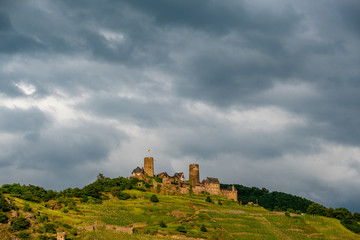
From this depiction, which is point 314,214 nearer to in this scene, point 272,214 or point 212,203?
point 272,214

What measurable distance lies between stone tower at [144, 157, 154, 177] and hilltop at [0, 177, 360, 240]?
13.7 metres

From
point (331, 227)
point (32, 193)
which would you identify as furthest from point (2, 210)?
point (331, 227)

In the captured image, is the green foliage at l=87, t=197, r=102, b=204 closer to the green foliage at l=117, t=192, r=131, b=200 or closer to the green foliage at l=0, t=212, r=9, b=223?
the green foliage at l=117, t=192, r=131, b=200

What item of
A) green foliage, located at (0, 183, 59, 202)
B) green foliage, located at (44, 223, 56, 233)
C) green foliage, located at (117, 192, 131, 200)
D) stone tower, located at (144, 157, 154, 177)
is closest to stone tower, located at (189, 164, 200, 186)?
stone tower, located at (144, 157, 154, 177)

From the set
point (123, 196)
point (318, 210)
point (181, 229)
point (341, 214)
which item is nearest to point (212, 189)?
point (318, 210)

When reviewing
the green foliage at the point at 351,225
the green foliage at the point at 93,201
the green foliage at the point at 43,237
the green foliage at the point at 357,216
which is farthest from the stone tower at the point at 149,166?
the green foliage at the point at 357,216

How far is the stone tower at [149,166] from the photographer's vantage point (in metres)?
154

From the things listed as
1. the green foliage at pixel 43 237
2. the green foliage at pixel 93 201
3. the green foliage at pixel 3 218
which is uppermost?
the green foliage at pixel 93 201

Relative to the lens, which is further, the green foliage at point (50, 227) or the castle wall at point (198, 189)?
the castle wall at point (198, 189)

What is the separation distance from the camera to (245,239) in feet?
334

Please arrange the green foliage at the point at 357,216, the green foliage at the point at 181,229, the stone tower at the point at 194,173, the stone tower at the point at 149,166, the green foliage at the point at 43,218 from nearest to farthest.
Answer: the green foliage at the point at 43,218
the green foliage at the point at 181,229
the green foliage at the point at 357,216
the stone tower at the point at 149,166
the stone tower at the point at 194,173

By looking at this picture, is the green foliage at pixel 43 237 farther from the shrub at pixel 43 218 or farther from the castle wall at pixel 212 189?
the castle wall at pixel 212 189

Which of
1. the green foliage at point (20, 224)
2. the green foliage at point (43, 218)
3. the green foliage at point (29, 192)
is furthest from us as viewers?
the green foliage at point (29, 192)

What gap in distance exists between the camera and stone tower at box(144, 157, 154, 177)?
506ft
